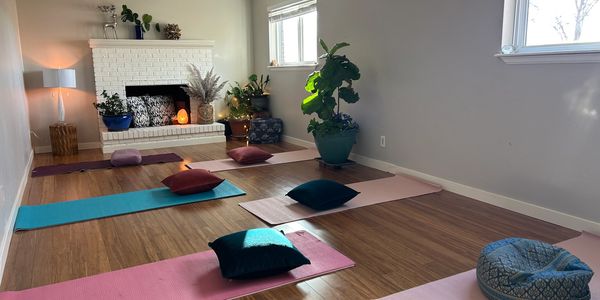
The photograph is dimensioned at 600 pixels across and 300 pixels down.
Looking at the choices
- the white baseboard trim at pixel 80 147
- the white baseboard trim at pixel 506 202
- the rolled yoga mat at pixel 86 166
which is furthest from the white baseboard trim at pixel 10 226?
the white baseboard trim at pixel 506 202

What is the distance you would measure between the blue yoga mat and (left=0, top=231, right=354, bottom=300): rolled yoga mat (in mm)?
1080

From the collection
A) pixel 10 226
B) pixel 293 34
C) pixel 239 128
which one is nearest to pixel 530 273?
pixel 10 226

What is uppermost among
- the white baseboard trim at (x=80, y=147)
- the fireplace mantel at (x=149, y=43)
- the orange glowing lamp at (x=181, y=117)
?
the fireplace mantel at (x=149, y=43)

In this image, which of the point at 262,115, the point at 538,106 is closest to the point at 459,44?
the point at 538,106

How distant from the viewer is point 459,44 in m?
3.70

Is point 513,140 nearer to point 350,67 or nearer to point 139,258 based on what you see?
point 350,67

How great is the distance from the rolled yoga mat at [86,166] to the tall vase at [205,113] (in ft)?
4.23

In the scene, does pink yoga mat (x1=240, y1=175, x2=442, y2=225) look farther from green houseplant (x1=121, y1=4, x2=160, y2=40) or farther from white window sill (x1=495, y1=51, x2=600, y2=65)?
green houseplant (x1=121, y1=4, x2=160, y2=40)

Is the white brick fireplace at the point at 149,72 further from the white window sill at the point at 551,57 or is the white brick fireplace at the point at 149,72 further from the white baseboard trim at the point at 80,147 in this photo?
the white window sill at the point at 551,57

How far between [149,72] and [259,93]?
5.45 feet

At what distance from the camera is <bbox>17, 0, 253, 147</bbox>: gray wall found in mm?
5898

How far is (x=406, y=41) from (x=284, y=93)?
266 cm

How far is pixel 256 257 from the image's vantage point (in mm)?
2242

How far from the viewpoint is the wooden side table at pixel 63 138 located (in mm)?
5758
